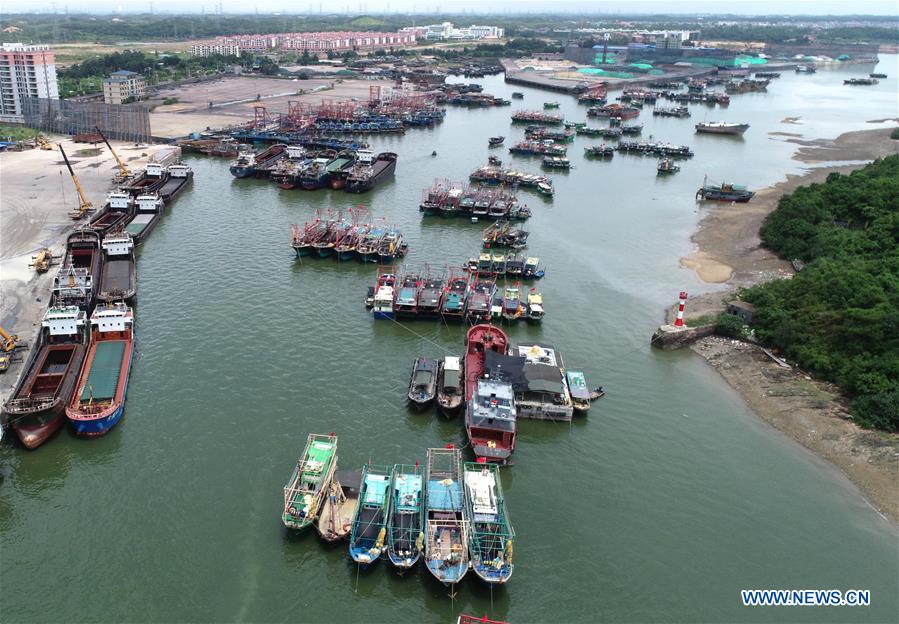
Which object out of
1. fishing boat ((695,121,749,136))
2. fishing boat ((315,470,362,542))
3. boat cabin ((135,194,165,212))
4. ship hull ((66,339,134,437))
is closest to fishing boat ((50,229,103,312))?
ship hull ((66,339,134,437))

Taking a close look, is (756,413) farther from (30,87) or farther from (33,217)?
(30,87)

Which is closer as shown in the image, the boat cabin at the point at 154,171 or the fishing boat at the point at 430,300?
the fishing boat at the point at 430,300

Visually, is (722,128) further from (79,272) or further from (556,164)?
(79,272)

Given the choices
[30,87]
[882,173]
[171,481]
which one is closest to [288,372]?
[171,481]

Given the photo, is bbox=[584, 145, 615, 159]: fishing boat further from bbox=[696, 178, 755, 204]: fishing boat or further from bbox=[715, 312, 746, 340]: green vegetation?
bbox=[715, 312, 746, 340]: green vegetation

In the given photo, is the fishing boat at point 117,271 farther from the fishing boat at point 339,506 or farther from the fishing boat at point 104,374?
the fishing boat at point 339,506

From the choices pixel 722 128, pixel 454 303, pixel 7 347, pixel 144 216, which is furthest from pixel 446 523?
pixel 722 128

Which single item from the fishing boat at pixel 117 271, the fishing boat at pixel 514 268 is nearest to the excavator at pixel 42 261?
the fishing boat at pixel 117 271
